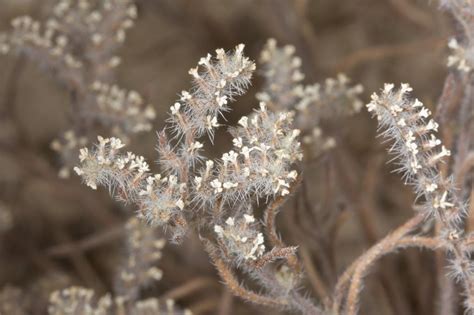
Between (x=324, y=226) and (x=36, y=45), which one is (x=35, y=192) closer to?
(x=36, y=45)

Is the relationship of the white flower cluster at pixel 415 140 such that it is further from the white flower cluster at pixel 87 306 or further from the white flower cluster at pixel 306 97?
the white flower cluster at pixel 87 306

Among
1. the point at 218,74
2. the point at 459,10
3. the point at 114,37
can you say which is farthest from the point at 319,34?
the point at 218,74

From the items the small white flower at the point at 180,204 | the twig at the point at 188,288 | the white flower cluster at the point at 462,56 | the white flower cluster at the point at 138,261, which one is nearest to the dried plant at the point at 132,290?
the white flower cluster at the point at 138,261

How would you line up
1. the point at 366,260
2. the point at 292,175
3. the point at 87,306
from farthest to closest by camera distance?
the point at 87,306 < the point at 366,260 < the point at 292,175

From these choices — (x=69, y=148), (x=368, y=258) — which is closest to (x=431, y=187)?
(x=368, y=258)

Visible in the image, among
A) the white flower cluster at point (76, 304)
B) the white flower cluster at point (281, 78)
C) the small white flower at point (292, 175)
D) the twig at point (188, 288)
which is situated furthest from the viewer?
the twig at point (188, 288)

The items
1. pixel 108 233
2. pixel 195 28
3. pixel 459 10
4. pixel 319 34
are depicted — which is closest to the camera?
pixel 459 10

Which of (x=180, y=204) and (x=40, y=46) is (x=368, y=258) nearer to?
(x=180, y=204)
